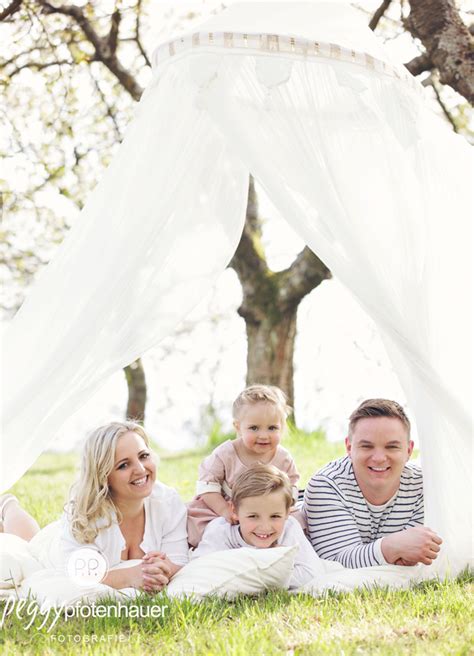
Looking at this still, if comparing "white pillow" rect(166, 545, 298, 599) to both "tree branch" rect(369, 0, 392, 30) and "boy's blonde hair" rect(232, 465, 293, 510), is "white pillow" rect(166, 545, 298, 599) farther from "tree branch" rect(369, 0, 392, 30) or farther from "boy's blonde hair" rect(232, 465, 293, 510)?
"tree branch" rect(369, 0, 392, 30)

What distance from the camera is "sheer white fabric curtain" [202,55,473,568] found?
3549mm

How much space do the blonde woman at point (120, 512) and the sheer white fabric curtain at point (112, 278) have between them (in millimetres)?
225

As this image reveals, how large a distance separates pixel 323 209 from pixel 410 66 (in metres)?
4.40

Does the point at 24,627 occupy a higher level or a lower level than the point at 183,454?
lower

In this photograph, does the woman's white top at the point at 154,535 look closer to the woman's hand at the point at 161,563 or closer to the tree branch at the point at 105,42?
the woman's hand at the point at 161,563

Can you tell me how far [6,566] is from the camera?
3746 millimetres

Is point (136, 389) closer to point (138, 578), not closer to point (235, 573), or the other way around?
point (138, 578)

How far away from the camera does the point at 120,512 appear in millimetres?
3697

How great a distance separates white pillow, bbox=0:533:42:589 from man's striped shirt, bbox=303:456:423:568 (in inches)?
49.8

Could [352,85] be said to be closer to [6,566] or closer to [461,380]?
[461,380]

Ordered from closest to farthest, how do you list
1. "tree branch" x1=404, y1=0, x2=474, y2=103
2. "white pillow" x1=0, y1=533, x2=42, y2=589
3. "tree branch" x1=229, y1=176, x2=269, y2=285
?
"white pillow" x1=0, y1=533, x2=42, y2=589 → "tree branch" x1=404, y1=0, x2=474, y2=103 → "tree branch" x1=229, y1=176, x2=269, y2=285

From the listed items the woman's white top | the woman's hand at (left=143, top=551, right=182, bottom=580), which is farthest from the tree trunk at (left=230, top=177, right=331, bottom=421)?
the woman's hand at (left=143, top=551, right=182, bottom=580)

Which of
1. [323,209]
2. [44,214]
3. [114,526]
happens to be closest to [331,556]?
[114,526]

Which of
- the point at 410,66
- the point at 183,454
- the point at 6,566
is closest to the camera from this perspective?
the point at 6,566
